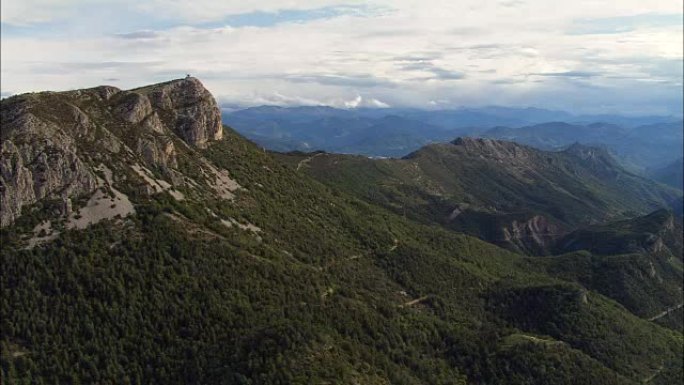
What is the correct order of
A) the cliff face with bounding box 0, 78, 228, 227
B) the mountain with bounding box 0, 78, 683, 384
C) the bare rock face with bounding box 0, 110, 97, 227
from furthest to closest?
the cliff face with bounding box 0, 78, 228, 227 < the bare rock face with bounding box 0, 110, 97, 227 < the mountain with bounding box 0, 78, 683, 384

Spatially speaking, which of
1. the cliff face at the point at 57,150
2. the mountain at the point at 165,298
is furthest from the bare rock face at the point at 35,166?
the mountain at the point at 165,298

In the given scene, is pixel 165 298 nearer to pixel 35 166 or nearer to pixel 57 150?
pixel 35 166

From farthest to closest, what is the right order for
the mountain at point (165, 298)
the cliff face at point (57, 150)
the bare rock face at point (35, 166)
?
the cliff face at point (57, 150), the bare rock face at point (35, 166), the mountain at point (165, 298)

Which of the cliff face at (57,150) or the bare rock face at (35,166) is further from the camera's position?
the cliff face at (57,150)

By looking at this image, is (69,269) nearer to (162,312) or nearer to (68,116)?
(162,312)

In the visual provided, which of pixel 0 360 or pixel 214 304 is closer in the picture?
pixel 0 360

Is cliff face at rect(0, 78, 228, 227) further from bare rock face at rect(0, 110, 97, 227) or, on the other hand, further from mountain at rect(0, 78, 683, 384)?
mountain at rect(0, 78, 683, 384)

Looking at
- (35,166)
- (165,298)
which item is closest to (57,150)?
(35,166)

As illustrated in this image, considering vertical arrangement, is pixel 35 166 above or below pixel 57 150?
below

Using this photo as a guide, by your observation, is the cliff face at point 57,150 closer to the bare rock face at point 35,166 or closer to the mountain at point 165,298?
the bare rock face at point 35,166

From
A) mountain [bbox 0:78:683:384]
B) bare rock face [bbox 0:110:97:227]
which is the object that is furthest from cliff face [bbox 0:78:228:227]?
mountain [bbox 0:78:683:384]

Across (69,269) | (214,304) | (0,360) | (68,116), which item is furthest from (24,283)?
(68,116)
